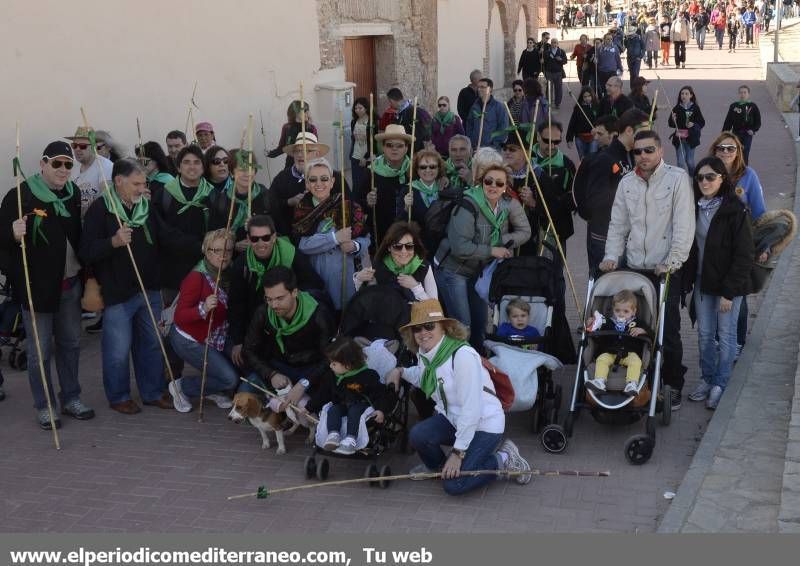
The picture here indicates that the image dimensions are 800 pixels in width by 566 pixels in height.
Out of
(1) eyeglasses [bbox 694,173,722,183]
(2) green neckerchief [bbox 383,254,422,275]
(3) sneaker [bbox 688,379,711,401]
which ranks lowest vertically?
(3) sneaker [bbox 688,379,711,401]

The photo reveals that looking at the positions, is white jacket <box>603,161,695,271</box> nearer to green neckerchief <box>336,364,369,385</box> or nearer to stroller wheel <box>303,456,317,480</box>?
green neckerchief <box>336,364,369,385</box>

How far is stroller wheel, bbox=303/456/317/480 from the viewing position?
6414mm

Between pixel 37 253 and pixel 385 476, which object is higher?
pixel 37 253

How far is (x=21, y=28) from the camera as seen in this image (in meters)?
9.84

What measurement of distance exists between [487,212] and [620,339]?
4.63 ft

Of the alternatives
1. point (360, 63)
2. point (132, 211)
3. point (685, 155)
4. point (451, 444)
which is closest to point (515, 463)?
point (451, 444)

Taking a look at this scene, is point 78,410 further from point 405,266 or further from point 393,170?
point 393,170

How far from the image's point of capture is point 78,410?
7535mm

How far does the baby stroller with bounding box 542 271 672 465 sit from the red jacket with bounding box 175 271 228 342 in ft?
8.31

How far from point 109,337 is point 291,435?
1492 millimetres

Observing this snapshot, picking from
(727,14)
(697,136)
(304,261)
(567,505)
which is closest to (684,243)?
(567,505)

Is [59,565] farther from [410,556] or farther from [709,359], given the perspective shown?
[709,359]

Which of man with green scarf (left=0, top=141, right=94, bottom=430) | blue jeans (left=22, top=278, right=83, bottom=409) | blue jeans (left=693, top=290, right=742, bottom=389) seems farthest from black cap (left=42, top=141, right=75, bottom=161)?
blue jeans (left=693, top=290, right=742, bottom=389)

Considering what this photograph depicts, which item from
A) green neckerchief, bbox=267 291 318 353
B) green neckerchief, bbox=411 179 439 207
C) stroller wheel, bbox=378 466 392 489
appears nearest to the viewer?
stroller wheel, bbox=378 466 392 489
